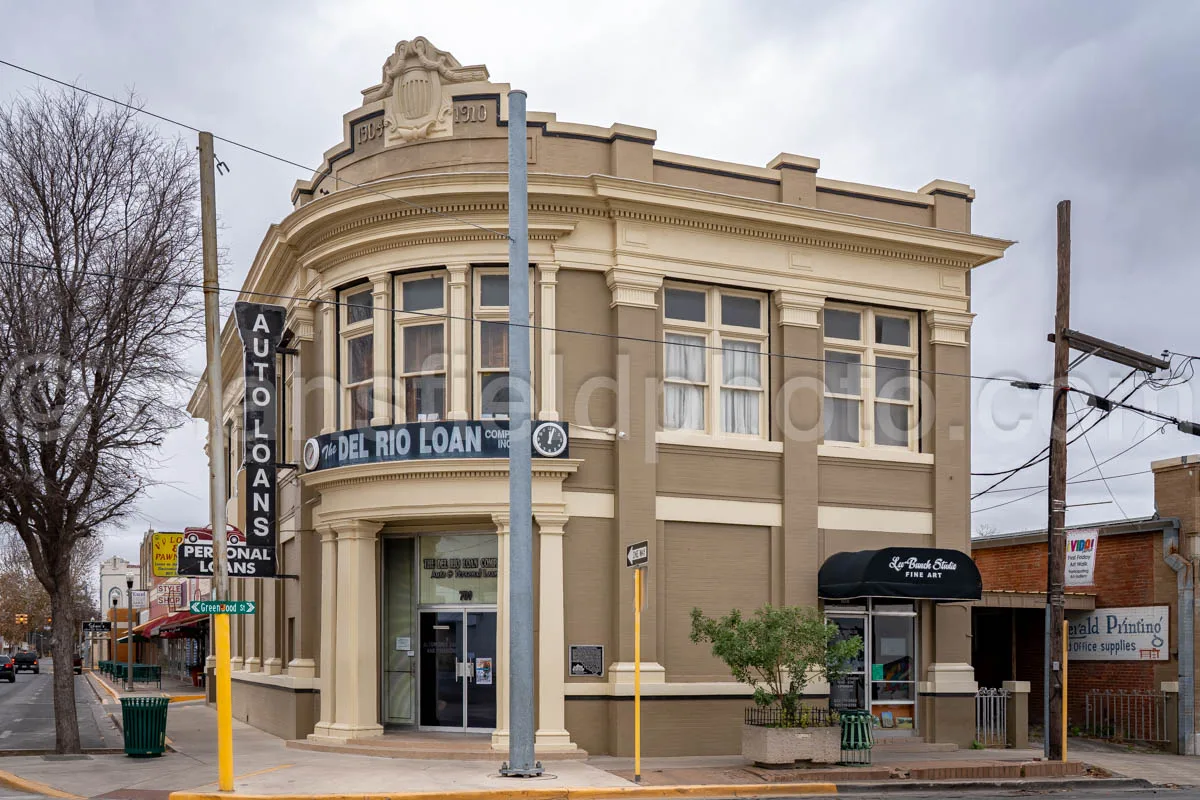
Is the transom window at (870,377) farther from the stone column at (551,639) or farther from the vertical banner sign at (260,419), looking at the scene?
the vertical banner sign at (260,419)

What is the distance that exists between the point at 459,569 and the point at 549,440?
305cm

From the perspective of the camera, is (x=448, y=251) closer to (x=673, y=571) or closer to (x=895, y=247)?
(x=673, y=571)

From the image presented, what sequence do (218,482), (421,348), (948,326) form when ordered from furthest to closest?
1. (948,326)
2. (421,348)
3. (218,482)

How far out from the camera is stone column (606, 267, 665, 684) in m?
20.0

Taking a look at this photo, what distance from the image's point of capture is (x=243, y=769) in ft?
59.1

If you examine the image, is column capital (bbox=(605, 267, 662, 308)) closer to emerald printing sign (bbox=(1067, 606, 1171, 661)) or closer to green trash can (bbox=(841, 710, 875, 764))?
green trash can (bbox=(841, 710, 875, 764))

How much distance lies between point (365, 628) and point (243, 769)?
3.29 meters

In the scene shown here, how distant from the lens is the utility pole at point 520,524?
54.5 ft

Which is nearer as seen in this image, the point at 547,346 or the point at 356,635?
the point at 547,346

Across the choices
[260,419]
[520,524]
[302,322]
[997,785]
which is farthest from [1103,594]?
[260,419]

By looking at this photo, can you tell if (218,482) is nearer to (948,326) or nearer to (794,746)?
(794,746)

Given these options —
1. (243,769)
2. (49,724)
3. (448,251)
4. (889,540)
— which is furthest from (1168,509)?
(49,724)

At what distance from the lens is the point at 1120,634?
2652 cm

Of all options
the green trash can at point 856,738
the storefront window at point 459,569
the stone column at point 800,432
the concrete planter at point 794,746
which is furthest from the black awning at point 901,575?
the storefront window at point 459,569
